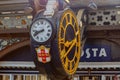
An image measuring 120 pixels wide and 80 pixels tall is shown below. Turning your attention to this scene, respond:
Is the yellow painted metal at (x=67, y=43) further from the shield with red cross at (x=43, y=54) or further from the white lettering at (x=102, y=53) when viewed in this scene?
the white lettering at (x=102, y=53)

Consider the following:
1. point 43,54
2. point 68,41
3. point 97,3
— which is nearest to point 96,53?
point 97,3

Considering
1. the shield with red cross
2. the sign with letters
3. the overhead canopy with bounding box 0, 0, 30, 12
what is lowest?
the sign with letters

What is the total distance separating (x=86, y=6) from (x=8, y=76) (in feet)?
9.38

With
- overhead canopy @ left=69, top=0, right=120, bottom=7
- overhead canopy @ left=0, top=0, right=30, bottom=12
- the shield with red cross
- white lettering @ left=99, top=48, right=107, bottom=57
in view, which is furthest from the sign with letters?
the shield with red cross

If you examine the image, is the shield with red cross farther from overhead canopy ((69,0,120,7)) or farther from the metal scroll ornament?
overhead canopy ((69,0,120,7))

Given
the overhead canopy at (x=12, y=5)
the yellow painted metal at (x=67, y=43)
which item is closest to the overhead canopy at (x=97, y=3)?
the overhead canopy at (x=12, y=5)

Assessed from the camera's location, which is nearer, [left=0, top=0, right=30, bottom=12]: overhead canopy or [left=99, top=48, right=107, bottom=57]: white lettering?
[left=99, top=48, right=107, bottom=57]: white lettering

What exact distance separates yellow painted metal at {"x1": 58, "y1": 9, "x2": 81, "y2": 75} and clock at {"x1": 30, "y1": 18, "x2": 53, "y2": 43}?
200 millimetres

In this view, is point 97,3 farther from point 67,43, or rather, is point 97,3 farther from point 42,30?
point 42,30

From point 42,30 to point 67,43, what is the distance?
656 mm

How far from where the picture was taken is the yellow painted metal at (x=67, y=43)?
21.8 ft

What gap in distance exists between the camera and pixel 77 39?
A: 24.5 feet

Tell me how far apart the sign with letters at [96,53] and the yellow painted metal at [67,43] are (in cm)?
147

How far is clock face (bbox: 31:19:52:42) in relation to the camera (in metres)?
6.45
